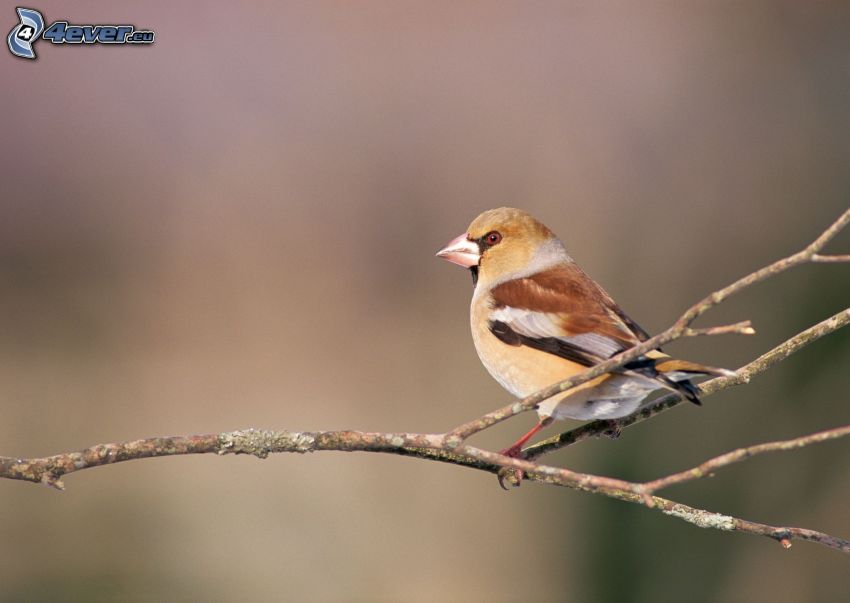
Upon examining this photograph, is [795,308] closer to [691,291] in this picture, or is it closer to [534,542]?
[691,291]

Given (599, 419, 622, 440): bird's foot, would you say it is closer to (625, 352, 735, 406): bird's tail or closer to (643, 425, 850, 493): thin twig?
(625, 352, 735, 406): bird's tail

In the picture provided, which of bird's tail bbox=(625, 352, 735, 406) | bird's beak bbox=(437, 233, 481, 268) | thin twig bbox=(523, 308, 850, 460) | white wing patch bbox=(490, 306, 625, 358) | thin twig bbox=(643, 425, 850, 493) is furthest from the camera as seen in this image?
bird's beak bbox=(437, 233, 481, 268)

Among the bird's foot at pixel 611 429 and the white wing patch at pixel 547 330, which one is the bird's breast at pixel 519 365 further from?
the bird's foot at pixel 611 429

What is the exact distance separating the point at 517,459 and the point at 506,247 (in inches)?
64.8

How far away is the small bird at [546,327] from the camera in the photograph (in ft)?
9.00

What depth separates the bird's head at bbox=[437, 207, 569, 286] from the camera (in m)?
3.53

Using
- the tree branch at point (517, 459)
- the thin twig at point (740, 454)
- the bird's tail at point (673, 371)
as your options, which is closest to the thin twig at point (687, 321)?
the tree branch at point (517, 459)

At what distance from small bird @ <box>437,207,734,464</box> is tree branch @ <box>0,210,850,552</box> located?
1.45 ft

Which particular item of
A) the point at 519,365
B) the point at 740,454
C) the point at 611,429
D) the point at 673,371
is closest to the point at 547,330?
the point at 519,365

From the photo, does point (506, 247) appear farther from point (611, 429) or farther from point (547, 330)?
point (611, 429)

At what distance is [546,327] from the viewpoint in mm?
3082

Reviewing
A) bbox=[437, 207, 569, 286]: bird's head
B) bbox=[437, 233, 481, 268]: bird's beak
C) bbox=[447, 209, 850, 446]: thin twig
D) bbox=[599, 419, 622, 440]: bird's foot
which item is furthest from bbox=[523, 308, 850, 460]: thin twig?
bbox=[437, 233, 481, 268]: bird's beak

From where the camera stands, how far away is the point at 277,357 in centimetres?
988

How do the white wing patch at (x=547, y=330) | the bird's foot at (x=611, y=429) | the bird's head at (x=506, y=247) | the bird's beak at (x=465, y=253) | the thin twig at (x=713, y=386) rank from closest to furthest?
the thin twig at (x=713, y=386)
the bird's foot at (x=611, y=429)
the white wing patch at (x=547, y=330)
the bird's head at (x=506, y=247)
the bird's beak at (x=465, y=253)
